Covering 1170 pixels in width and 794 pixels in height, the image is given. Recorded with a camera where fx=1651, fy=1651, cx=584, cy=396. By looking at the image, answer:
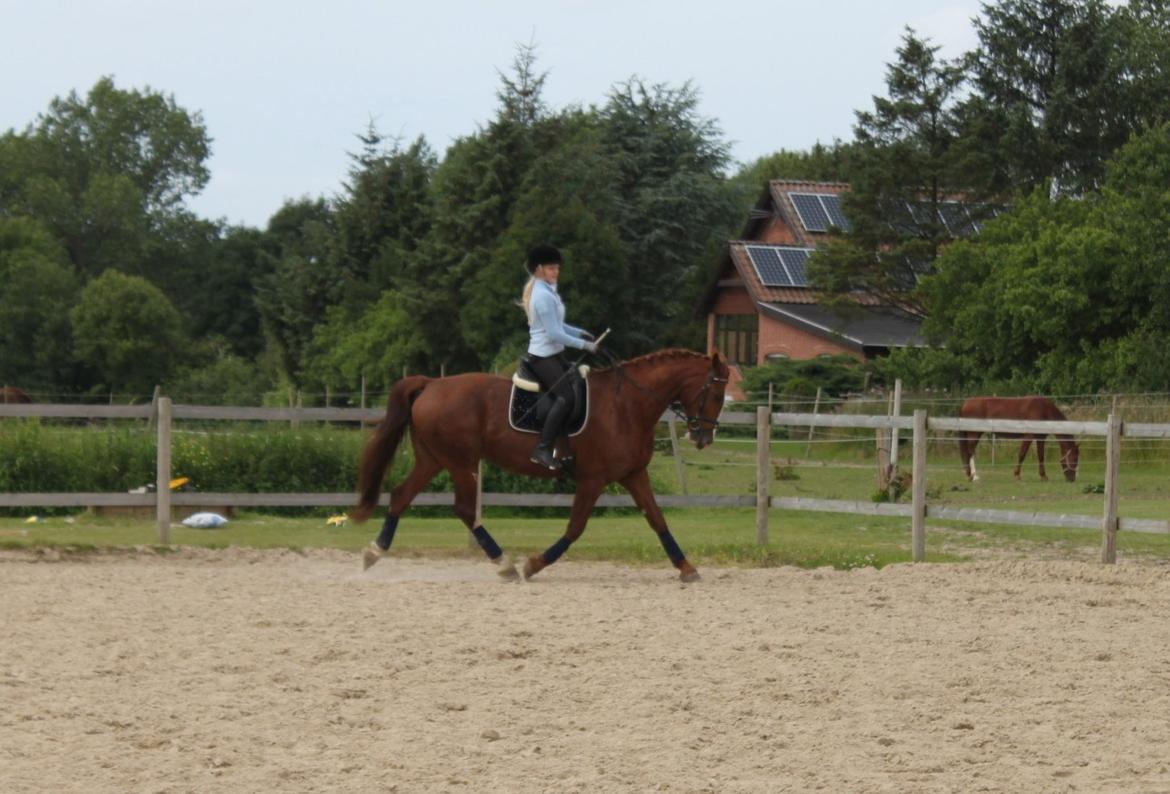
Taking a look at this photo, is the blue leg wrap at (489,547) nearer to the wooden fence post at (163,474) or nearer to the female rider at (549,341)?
the female rider at (549,341)

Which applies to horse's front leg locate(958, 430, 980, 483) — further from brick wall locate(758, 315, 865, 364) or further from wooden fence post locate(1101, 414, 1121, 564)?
brick wall locate(758, 315, 865, 364)

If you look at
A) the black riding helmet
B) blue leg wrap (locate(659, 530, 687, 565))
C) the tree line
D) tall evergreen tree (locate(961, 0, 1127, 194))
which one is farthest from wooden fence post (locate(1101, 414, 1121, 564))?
tall evergreen tree (locate(961, 0, 1127, 194))

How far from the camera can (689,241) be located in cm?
5478

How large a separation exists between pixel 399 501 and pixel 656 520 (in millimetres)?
1956

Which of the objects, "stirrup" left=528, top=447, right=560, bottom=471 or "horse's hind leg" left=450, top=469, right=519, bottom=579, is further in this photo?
"horse's hind leg" left=450, top=469, right=519, bottom=579

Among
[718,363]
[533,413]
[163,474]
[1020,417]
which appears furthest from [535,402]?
[1020,417]

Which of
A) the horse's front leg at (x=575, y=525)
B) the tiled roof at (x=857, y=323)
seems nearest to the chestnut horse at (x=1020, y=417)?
the horse's front leg at (x=575, y=525)

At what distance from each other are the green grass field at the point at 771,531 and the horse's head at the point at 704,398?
1.65 metres

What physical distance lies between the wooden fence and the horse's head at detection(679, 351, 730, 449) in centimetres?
158

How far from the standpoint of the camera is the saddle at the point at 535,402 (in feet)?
39.6

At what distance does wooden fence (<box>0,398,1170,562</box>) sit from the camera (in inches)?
520

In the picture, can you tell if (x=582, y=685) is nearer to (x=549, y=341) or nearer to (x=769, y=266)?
(x=549, y=341)

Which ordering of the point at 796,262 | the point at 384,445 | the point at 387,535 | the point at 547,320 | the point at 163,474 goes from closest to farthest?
1. the point at 547,320
2. the point at 387,535
3. the point at 384,445
4. the point at 163,474
5. the point at 796,262

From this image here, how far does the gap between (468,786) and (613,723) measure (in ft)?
3.90
